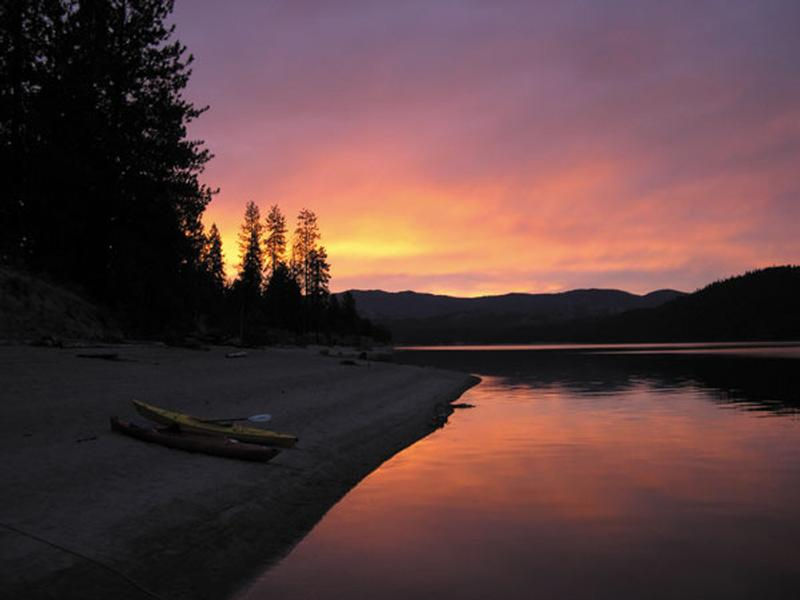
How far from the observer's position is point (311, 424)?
66.1 ft

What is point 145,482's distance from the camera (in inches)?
442

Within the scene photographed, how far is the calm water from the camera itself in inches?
359

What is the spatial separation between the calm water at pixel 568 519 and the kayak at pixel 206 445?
233cm

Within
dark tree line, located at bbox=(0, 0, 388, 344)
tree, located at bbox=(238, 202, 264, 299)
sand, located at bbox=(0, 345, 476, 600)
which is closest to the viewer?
sand, located at bbox=(0, 345, 476, 600)

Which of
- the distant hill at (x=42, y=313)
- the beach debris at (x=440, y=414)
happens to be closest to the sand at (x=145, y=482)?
the beach debris at (x=440, y=414)

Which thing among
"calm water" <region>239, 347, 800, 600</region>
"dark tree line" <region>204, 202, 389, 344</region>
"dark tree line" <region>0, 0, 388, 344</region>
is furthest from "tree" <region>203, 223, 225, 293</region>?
"calm water" <region>239, 347, 800, 600</region>

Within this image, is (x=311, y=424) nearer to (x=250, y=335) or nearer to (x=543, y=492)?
(x=543, y=492)

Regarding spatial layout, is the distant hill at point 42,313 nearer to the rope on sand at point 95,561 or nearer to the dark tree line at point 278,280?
the rope on sand at point 95,561

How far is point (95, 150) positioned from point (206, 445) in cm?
2893

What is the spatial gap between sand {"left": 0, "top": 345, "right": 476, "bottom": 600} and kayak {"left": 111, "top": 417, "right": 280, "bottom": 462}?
0.22 metres

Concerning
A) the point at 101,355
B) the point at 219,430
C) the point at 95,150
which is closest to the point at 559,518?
the point at 219,430

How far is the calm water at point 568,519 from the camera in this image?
912cm

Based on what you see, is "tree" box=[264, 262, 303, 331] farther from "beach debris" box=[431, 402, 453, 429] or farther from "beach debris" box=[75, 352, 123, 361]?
"beach debris" box=[75, 352, 123, 361]

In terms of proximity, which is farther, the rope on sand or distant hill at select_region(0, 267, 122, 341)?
distant hill at select_region(0, 267, 122, 341)
